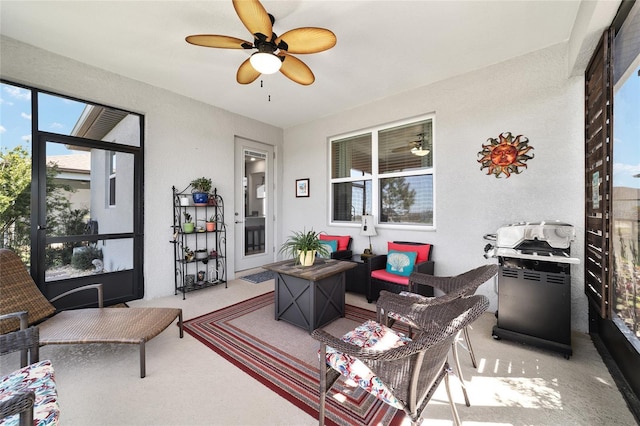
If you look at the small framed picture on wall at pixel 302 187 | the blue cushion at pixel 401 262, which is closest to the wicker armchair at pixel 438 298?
the blue cushion at pixel 401 262

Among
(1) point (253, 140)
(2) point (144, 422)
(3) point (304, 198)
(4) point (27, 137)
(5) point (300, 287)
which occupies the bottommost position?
(2) point (144, 422)

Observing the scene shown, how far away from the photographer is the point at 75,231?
121 inches

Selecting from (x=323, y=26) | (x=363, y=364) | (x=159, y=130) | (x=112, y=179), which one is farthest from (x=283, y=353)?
(x=159, y=130)

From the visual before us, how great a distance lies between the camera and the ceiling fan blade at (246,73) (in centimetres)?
251

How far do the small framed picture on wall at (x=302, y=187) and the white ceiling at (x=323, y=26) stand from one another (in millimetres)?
1863

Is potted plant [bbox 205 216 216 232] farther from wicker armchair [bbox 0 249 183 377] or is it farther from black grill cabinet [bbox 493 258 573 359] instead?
black grill cabinet [bbox 493 258 573 359]

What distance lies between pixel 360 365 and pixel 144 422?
1.36 metres

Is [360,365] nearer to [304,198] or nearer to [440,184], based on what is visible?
[440,184]

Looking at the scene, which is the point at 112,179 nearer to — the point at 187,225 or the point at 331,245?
the point at 187,225

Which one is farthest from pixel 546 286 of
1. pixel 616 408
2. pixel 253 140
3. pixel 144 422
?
pixel 253 140

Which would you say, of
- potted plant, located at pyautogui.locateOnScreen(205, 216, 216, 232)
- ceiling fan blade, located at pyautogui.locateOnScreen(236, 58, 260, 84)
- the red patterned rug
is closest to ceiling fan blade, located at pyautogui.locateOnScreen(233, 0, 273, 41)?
ceiling fan blade, located at pyautogui.locateOnScreen(236, 58, 260, 84)

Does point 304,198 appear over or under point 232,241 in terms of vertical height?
over

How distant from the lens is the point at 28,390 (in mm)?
1007

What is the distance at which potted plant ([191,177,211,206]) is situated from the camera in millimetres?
3893
